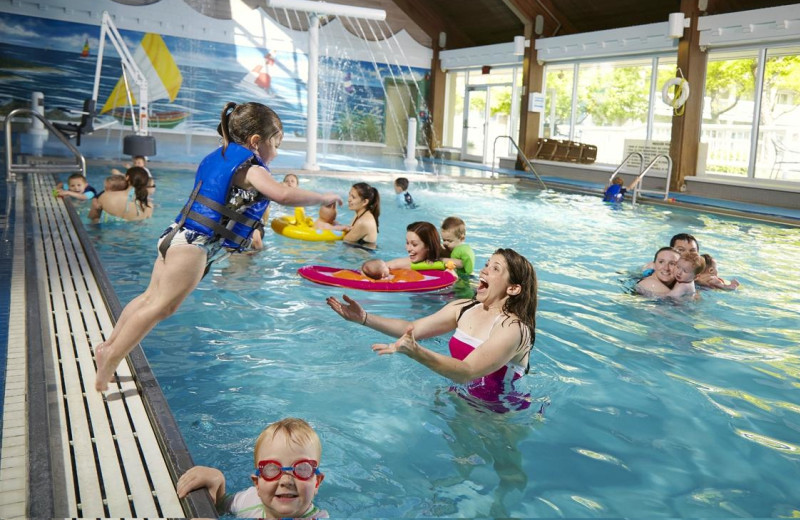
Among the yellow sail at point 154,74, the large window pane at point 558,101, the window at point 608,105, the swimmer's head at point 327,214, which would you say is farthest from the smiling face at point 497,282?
the yellow sail at point 154,74

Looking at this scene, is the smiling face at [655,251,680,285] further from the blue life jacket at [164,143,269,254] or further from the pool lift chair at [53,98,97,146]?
the pool lift chair at [53,98,97,146]

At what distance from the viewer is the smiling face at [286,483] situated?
5.90 feet

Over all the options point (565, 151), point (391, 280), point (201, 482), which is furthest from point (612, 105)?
point (201, 482)

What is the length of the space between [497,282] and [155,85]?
20.8 m

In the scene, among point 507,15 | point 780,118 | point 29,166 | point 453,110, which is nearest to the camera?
point 29,166

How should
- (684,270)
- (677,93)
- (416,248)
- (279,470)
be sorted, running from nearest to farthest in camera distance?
(279,470) → (684,270) → (416,248) → (677,93)

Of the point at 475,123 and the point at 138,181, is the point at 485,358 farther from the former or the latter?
the point at 475,123

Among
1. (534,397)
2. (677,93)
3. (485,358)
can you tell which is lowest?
(534,397)

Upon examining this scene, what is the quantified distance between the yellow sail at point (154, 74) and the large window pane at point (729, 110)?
15.2 meters

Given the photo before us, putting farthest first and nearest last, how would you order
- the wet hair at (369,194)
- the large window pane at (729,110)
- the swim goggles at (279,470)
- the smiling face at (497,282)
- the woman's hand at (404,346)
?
the large window pane at (729,110)
the wet hair at (369,194)
the smiling face at (497,282)
the woman's hand at (404,346)
the swim goggles at (279,470)

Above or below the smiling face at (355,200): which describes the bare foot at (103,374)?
below

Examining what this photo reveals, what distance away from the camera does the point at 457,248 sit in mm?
5793

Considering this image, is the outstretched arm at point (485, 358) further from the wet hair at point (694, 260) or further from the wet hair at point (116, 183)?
the wet hair at point (116, 183)

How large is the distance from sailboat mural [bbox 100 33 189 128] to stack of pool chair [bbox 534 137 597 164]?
11.1 metres
